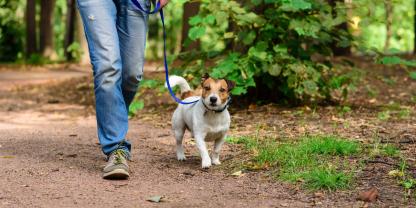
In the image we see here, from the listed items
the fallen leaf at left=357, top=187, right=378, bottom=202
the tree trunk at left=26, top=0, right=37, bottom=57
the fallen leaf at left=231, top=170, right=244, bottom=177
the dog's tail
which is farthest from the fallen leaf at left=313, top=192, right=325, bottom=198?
the tree trunk at left=26, top=0, right=37, bottom=57

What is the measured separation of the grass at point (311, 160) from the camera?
4796 millimetres

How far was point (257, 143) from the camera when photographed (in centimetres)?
648

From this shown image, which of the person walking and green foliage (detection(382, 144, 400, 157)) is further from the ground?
the person walking

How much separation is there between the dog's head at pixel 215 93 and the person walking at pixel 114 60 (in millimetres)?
620

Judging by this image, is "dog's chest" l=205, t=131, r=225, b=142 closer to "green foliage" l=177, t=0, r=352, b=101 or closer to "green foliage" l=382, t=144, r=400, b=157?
"green foliage" l=382, t=144, r=400, b=157

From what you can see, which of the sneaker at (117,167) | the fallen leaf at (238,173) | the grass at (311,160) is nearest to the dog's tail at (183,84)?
the grass at (311,160)

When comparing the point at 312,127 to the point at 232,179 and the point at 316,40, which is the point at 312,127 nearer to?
the point at 316,40

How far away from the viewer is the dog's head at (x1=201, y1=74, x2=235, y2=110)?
5.37 meters

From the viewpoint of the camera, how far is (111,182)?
198 inches

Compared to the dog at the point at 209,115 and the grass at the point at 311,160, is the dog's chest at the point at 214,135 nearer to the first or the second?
the dog at the point at 209,115

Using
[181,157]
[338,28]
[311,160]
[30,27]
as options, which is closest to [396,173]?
[311,160]

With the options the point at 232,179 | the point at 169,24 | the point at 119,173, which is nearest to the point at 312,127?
the point at 232,179

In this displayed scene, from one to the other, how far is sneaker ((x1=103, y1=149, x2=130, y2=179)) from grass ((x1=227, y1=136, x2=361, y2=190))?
114cm

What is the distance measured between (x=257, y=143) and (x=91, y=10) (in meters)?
2.24
